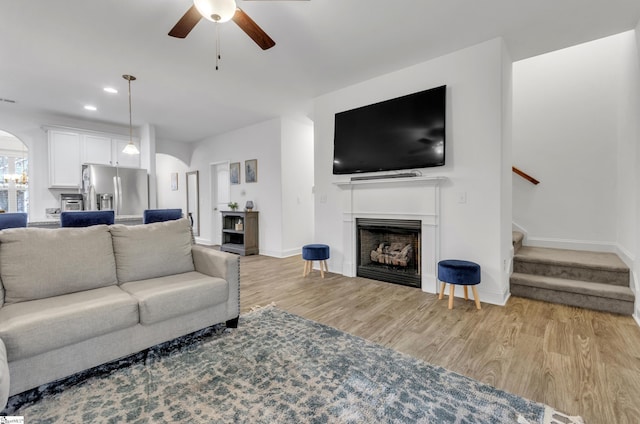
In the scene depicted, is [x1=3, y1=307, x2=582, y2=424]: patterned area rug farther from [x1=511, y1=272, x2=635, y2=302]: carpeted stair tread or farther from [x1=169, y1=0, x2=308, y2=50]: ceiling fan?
[x1=169, y1=0, x2=308, y2=50]: ceiling fan

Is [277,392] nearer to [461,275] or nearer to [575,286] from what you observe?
[461,275]

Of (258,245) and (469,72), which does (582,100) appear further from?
(258,245)

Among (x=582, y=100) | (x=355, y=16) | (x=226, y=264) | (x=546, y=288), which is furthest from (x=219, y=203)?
(x=582, y=100)

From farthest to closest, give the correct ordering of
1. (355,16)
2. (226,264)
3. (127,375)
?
(355,16)
(226,264)
(127,375)

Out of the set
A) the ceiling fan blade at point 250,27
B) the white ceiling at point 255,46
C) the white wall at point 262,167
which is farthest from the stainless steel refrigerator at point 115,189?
the ceiling fan blade at point 250,27

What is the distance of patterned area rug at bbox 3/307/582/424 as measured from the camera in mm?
1406

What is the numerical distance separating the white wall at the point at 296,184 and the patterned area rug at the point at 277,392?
3616 millimetres

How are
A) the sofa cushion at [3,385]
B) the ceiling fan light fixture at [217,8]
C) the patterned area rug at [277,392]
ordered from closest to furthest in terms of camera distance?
the sofa cushion at [3,385], the patterned area rug at [277,392], the ceiling fan light fixture at [217,8]

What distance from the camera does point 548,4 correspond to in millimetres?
2369

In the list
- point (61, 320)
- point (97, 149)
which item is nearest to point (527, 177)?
point (61, 320)

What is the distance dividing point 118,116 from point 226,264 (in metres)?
4.82

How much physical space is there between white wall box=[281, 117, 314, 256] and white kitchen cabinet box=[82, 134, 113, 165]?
3.53 meters

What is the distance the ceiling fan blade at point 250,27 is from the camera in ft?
6.50

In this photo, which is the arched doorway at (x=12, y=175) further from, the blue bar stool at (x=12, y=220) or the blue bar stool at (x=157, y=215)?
the blue bar stool at (x=157, y=215)
